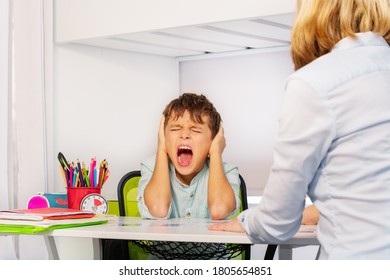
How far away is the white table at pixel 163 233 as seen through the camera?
136cm

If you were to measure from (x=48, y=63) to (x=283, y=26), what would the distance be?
29.9 inches

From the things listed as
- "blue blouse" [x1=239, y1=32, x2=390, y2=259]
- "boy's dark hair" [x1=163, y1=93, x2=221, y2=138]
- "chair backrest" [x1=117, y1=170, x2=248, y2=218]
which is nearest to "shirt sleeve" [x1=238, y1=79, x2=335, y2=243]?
"blue blouse" [x1=239, y1=32, x2=390, y2=259]

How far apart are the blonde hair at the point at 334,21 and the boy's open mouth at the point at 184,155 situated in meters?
0.92

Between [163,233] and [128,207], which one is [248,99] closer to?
[128,207]

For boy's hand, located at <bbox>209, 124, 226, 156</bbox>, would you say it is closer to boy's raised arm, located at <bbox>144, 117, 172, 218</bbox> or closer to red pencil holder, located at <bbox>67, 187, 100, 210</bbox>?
boy's raised arm, located at <bbox>144, 117, 172, 218</bbox>

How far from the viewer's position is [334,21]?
1.08 meters

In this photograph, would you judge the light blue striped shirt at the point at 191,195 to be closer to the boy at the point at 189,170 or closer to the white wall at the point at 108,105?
the boy at the point at 189,170

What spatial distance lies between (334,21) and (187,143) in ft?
3.07

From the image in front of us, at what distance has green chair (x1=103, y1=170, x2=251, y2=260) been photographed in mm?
2045

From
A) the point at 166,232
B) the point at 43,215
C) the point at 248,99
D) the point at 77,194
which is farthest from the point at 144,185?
the point at 248,99

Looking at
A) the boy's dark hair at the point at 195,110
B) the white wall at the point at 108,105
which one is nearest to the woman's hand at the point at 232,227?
the boy's dark hair at the point at 195,110
